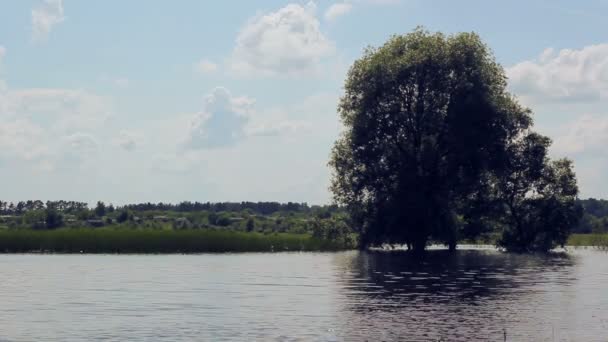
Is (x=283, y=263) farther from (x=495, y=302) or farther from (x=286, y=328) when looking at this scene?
(x=286, y=328)

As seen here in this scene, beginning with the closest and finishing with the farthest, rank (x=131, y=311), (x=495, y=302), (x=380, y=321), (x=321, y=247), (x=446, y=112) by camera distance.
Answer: (x=380, y=321) < (x=131, y=311) < (x=495, y=302) < (x=446, y=112) < (x=321, y=247)

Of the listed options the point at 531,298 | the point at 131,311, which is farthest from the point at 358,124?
the point at 131,311

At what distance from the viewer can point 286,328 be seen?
29.5 meters

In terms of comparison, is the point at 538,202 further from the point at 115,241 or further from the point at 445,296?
the point at 445,296

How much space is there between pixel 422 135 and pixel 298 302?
52.8m

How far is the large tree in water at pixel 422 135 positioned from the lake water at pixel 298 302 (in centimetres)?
2074

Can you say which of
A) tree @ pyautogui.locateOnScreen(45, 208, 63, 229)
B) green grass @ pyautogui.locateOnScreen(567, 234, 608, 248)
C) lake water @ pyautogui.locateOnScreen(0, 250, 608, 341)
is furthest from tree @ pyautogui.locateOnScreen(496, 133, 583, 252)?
tree @ pyautogui.locateOnScreen(45, 208, 63, 229)

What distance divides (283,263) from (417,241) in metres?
22.7

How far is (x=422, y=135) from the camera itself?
8925 centimetres

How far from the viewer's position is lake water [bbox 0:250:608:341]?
94.2 ft

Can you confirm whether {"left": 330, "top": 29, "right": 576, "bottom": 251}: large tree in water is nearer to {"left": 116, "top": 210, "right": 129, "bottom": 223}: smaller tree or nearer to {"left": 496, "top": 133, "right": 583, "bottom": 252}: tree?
{"left": 496, "top": 133, "right": 583, "bottom": 252}: tree

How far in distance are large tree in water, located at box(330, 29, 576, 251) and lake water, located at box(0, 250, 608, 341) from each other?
20738 mm

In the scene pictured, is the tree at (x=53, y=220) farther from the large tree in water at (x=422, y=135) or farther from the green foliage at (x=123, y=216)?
the large tree in water at (x=422, y=135)

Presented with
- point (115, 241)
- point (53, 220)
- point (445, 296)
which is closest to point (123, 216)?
point (53, 220)
